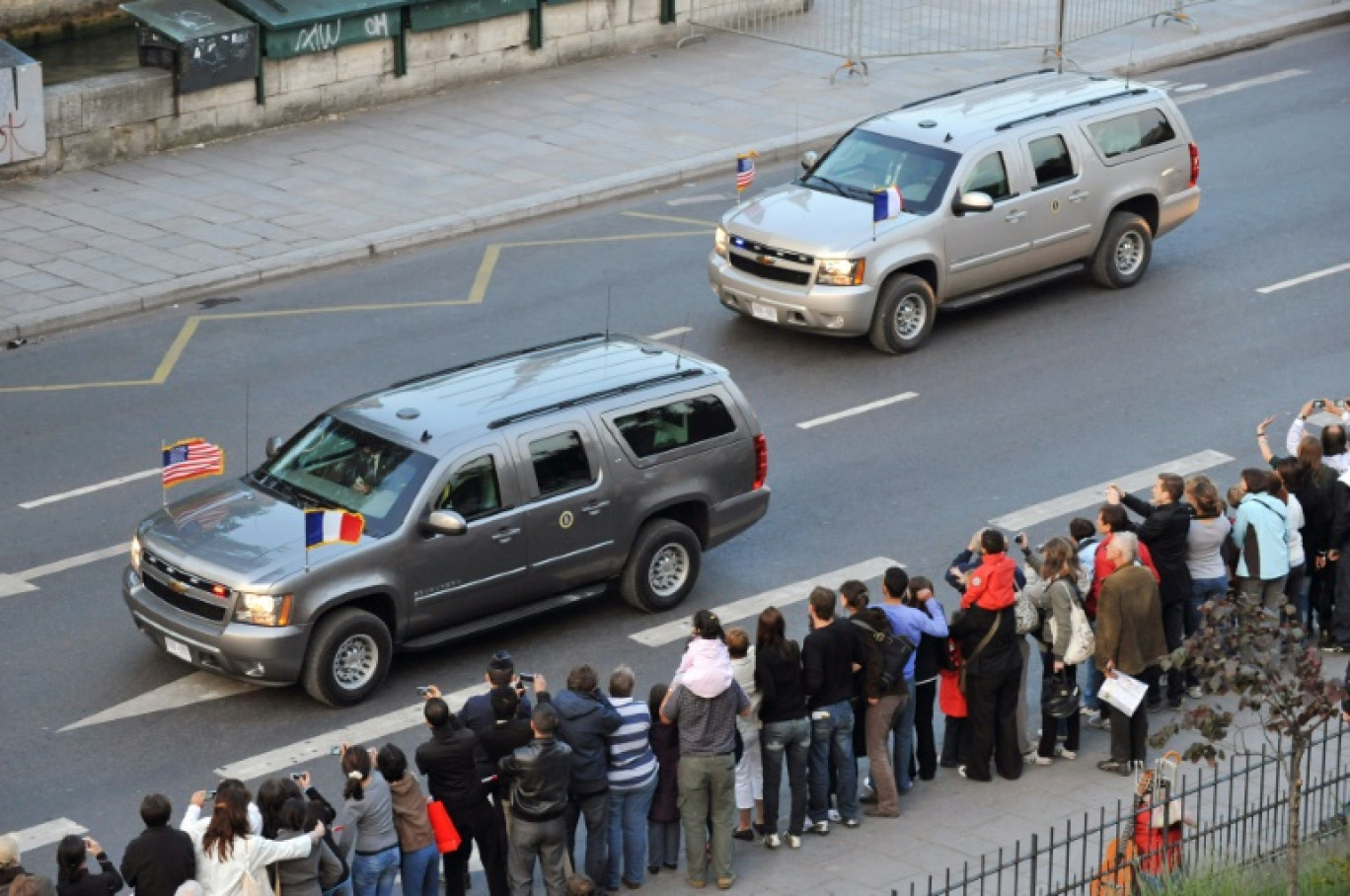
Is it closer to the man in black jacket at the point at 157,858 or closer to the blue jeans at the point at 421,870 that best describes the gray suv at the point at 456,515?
the blue jeans at the point at 421,870

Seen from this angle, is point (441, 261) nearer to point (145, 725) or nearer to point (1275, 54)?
point (145, 725)

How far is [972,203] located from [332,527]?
8.48 m

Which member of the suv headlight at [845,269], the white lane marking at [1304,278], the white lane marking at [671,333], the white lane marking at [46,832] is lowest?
the white lane marking at [46,832]

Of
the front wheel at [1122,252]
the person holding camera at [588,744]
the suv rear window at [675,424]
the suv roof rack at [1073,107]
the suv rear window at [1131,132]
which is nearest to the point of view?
the person holding camera at [588,744]

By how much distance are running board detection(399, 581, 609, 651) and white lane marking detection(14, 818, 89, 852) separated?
267cm

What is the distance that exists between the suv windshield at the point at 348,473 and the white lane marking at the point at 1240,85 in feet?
53.1

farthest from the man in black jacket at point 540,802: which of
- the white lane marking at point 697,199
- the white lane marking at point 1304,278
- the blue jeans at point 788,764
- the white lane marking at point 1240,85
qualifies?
the white lane marking at point 1240,85

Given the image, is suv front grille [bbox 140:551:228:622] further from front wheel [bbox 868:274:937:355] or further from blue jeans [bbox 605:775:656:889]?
front wheel [bbox 868:274:937:355]

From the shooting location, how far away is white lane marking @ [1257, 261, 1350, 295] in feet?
75.8

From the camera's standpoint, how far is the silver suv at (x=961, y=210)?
69.7 ft

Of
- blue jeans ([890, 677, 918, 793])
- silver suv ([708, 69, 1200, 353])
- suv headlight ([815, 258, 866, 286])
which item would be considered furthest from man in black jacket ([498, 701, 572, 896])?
silver suv ([708, 69, 1200, 353])

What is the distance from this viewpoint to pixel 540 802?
12.6 metres

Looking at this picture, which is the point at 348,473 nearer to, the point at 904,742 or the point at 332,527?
the point at 332,527

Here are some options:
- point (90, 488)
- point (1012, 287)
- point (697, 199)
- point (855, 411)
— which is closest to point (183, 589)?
point (90, 488)
